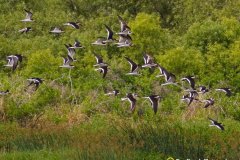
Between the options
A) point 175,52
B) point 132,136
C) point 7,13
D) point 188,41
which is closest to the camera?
point 132,136

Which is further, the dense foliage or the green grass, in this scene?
the dense foliage

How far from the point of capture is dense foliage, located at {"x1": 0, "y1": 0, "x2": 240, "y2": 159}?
15.8 metres

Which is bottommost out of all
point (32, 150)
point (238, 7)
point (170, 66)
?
point (32, 150)

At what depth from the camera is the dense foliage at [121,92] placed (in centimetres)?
1577

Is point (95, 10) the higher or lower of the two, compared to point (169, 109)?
higher

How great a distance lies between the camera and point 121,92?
2184cm

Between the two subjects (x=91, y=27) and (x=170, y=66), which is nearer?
(x=170, y=66)

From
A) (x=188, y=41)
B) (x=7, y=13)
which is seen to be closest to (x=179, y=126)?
(x=188, y=41)

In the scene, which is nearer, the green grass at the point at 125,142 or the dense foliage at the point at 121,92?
the green grass at the point at 125,142

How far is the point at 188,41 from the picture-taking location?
24.9 meters

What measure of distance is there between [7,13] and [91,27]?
518 centimetres

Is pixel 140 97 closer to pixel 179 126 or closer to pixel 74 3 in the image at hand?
pixel 179 126

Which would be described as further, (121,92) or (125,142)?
(121,92)

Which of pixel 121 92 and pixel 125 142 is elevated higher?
pixel 121 92
